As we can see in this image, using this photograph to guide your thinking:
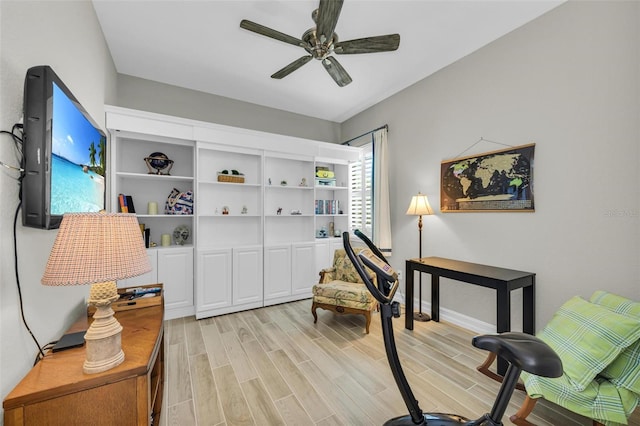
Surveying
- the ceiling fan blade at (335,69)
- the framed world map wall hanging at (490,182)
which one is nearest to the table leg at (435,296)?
the framed world map wall hanging at (490,182)

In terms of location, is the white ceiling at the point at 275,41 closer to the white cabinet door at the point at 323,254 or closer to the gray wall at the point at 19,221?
the gray wall at the point at 19,221

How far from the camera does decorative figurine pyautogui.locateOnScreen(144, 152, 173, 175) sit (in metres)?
3.10

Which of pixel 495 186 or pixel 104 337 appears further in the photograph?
pixel 495 186

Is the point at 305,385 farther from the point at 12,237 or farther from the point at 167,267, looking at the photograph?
the point at 167,267

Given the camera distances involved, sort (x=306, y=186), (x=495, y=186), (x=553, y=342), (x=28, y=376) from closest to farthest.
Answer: (x=28, y=376), (x=553, y=342), (x=495, y=186), (x=306, y=186)

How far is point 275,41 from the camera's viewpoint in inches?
102

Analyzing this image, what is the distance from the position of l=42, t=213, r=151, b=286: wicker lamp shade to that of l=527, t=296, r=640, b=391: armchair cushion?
2.27 meters

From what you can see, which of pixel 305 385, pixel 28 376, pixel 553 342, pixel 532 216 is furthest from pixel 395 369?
pixel 532 216

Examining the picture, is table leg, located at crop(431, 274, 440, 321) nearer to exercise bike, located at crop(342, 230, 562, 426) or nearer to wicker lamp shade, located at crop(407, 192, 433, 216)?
wicker lamp shade, located at crop(407, 192, 433, 216)

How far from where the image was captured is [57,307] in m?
1.33

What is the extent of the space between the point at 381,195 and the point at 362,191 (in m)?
0.64

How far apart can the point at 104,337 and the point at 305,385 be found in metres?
1.39

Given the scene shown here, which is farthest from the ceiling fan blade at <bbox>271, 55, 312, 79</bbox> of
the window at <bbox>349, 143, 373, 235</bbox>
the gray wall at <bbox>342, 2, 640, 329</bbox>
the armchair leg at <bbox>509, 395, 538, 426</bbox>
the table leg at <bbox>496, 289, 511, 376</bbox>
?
the armchair leg at <bbox>509, 395, 538, 426</bbox>

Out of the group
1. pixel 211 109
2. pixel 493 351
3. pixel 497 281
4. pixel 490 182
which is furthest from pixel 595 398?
pixel 211 109
